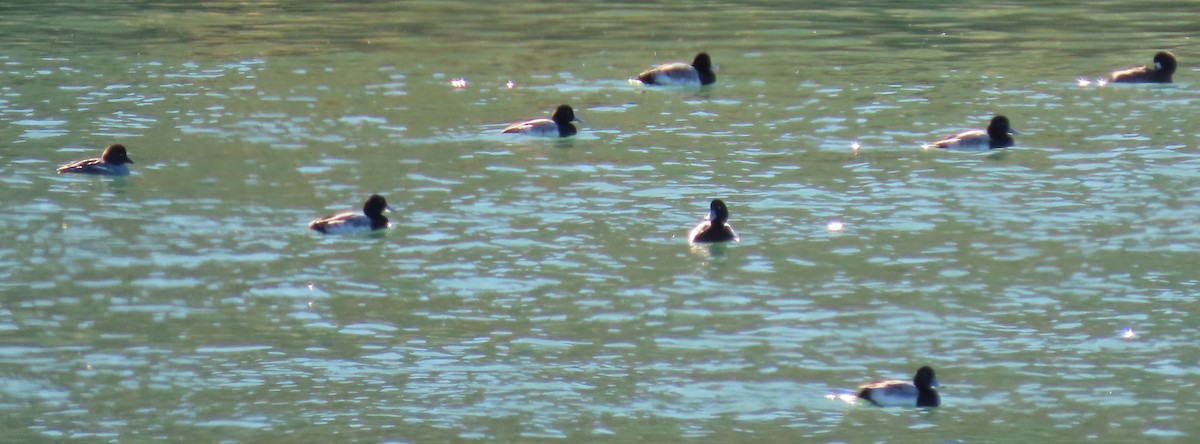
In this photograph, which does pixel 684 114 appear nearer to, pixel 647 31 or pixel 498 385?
pixel 647 31

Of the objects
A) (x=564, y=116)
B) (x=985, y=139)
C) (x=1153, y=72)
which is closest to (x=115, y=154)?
(x=564, y=116)

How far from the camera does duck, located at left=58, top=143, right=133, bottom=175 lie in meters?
22.7

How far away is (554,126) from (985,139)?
5751mm

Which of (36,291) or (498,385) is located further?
(36,291)

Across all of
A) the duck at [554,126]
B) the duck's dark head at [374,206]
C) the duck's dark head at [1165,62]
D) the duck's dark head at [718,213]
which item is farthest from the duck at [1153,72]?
the duck's dark head at [374,206]

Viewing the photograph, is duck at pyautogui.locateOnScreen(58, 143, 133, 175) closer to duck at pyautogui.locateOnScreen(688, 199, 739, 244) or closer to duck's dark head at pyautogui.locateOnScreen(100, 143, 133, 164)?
Result: duck's dark head at pyautogui.locateOnScreen(100, 143, 133, 164)

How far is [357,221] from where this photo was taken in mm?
20109

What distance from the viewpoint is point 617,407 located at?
1407 centimetres

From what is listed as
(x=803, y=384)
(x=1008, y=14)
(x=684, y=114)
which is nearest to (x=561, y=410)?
(x=803, y=384)

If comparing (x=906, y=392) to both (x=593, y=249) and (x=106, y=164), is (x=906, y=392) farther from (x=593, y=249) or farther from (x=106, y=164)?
(x=106, y=164)

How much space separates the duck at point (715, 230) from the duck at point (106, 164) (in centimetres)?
755

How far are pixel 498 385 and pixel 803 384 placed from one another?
236 cm

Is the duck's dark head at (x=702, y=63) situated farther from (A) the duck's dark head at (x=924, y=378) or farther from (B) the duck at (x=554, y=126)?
(A) the duck's dark head at (x=924, y=378)

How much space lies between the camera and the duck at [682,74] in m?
30.1
